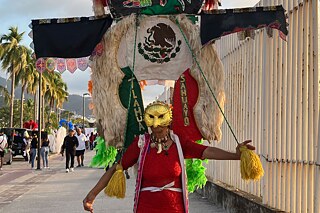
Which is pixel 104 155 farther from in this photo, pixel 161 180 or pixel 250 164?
pixel 250 164

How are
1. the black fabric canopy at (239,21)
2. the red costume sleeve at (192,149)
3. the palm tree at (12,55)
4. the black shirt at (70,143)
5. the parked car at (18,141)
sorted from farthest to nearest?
the palm tree at (12,55) < the parked car at (18,141) < the black shirt at (70,143) < the black fabric canopy at (239,21) < the red costume sleeve at (192,149)

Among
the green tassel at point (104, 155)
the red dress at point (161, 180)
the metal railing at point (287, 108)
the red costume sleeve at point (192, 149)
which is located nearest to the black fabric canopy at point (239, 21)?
the metal railing at point (287, 108)

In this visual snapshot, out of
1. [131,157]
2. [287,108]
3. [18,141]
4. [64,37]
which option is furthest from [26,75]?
[131,157]

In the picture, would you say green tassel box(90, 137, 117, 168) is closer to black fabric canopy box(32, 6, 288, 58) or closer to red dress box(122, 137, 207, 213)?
black fabric canopy box(32, 6, 288, 58)

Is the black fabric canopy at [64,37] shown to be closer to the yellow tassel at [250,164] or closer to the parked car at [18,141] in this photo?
the yellow tassel at [250,164]

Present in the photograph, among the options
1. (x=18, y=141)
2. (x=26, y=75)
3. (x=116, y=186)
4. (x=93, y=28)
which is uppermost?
(x=26, y=75)

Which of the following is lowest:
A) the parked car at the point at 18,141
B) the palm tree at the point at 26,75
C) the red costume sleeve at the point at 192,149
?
the parked car at the point at 18,141

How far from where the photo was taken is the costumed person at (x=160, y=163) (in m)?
4.23

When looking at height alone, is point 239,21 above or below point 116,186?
above

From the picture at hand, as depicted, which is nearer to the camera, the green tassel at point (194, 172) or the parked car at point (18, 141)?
the green tassel at point (194, 172)

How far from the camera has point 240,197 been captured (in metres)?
7.97

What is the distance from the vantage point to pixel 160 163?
14.0 feet

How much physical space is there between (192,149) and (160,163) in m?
0.33

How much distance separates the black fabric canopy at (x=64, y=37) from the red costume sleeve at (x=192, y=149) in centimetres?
156
